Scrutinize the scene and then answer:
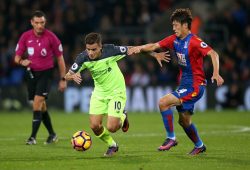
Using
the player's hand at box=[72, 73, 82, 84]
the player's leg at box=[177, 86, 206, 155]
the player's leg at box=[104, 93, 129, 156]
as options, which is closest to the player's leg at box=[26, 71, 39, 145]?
the player's leg at box=[104, 93, 129, 156]

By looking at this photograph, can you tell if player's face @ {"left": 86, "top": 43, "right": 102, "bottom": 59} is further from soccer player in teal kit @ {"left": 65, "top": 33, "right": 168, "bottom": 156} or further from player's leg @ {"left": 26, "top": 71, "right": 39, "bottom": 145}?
player's leg @ {"left": 26, "top": 71, "right": 39, "bottom": 145}


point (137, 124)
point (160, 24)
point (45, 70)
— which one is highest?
point (160, 24)

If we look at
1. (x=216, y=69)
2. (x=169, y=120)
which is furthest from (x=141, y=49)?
(x=216, y=69)

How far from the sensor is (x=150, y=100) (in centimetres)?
2255

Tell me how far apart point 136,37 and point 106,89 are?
533 inches

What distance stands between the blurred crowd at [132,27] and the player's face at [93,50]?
12.0m

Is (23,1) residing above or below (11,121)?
above

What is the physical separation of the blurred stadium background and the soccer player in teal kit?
37.4ft

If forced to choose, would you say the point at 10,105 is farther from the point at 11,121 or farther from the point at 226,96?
the point at 226,96

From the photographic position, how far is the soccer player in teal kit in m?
10.8

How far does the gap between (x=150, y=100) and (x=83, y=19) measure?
4.47 metres

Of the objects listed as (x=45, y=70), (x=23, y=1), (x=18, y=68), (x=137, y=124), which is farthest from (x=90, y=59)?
(x=23, y=1)

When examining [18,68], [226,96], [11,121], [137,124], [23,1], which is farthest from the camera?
[23,1]

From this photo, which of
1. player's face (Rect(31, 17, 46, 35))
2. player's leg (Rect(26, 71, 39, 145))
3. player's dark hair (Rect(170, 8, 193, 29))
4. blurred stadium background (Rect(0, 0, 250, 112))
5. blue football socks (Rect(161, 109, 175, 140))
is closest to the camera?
player's dark hair (Rect(170, 8, 193, 29))
